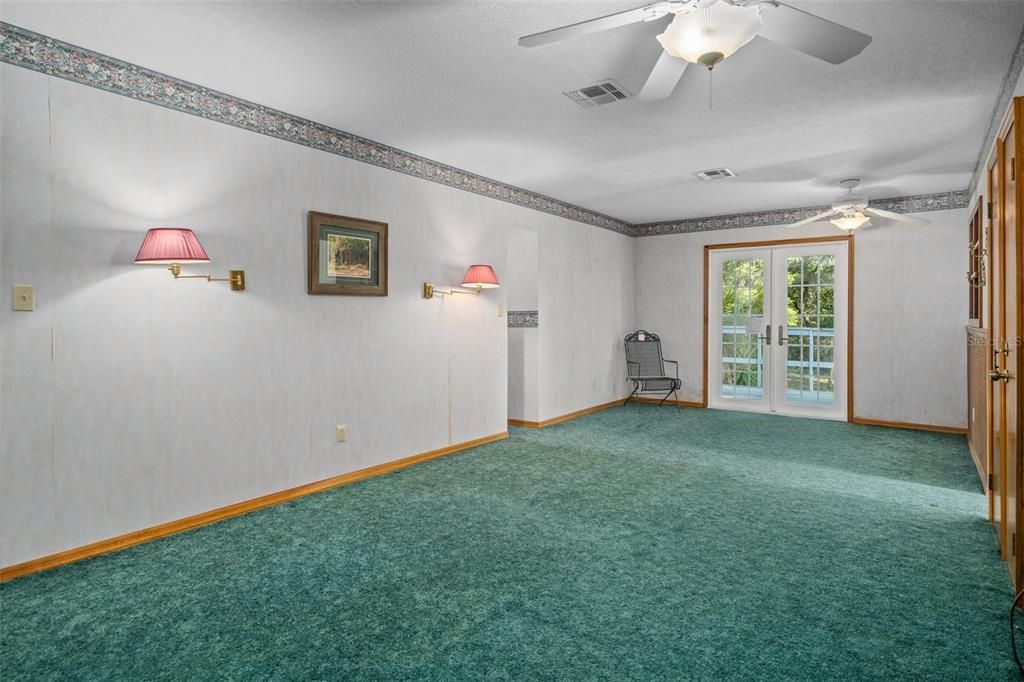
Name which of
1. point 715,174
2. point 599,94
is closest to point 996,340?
point 599,94

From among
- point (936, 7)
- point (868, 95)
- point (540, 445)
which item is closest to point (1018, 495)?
point (936, 7)

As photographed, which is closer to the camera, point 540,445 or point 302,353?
point 302,353

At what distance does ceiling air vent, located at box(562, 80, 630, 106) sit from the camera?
332 cm

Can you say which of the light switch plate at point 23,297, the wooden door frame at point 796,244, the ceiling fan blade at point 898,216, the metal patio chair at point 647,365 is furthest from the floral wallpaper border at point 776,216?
the light switch plate at point 23,297

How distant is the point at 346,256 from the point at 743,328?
545 centimetres

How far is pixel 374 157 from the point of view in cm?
441

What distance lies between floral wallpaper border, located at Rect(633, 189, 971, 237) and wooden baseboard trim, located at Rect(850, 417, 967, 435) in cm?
233

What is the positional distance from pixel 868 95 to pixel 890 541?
2.61 meters

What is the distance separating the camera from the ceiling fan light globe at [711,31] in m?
1.96

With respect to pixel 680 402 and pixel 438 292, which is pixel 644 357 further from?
pixel 438 292

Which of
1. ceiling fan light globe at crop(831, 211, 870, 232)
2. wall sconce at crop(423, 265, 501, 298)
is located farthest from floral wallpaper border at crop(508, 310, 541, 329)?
ceiling fan light globe at crop(831, 211, 870, 232)

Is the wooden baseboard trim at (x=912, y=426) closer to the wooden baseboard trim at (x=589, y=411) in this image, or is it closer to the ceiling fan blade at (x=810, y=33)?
the wooden baseboard trim at (x=589, y=411)

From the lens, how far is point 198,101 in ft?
11.0

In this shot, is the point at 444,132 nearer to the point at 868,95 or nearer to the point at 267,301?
the point at 267,301
